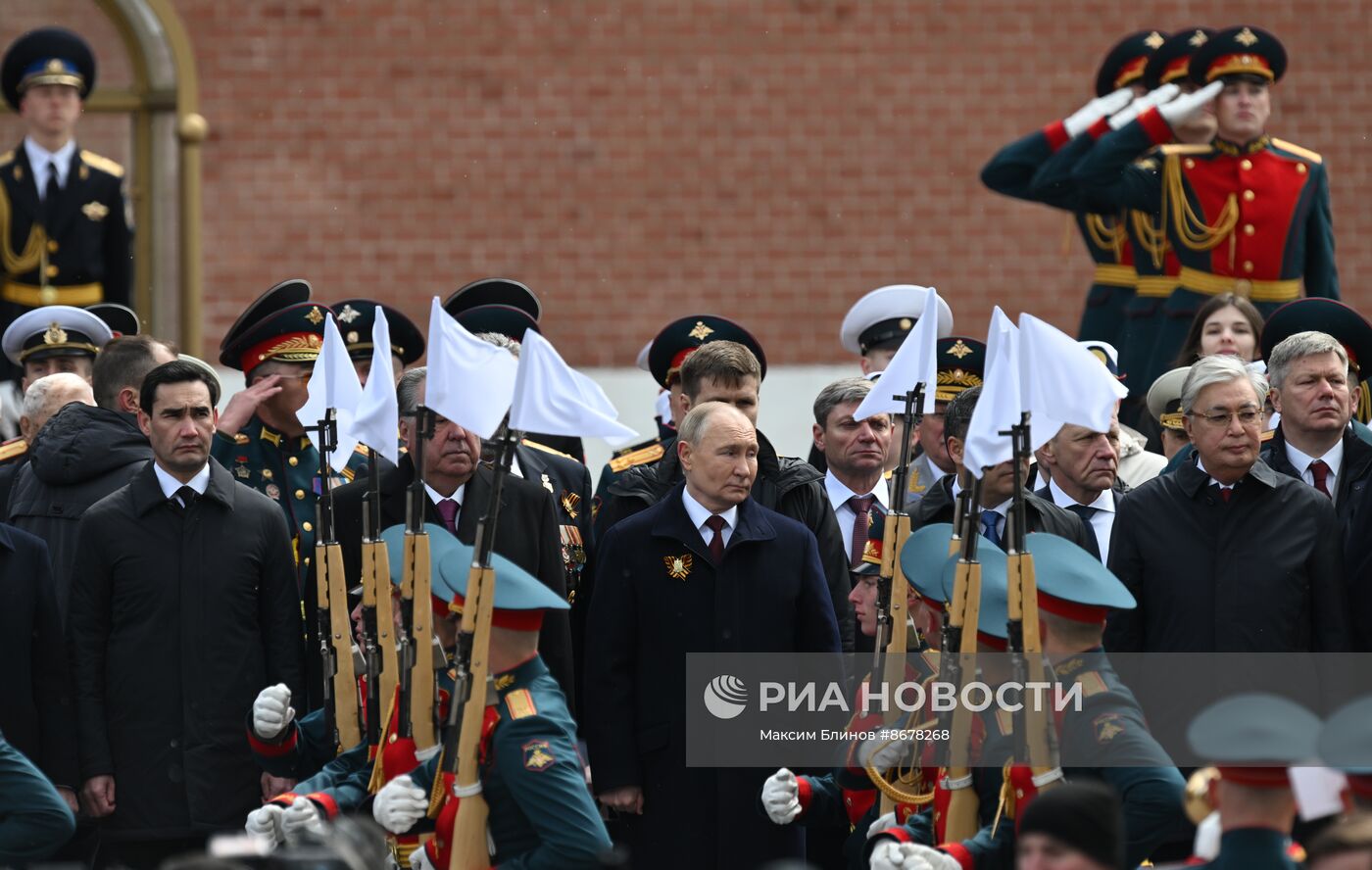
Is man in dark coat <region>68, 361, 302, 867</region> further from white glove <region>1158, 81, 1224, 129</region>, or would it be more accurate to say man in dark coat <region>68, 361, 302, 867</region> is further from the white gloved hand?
white glove <region>1158, 81, 1224, 129</region>

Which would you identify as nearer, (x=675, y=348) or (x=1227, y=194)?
(x=675, y=348)

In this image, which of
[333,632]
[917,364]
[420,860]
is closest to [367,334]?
[333,632]

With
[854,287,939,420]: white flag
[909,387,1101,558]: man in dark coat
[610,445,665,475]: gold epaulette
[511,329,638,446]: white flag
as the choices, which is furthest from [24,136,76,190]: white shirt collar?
[511,329,638,446]: white flag

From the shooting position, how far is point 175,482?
7.06 metres

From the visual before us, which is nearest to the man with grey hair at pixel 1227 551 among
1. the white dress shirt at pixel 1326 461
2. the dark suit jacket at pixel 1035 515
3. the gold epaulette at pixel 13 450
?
the dark suit jacket at pixel 1035 515

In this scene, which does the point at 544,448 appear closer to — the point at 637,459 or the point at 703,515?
the point at 637,459

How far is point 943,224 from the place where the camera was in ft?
42.4

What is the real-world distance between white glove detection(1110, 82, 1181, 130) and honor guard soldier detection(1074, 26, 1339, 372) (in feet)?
0.33

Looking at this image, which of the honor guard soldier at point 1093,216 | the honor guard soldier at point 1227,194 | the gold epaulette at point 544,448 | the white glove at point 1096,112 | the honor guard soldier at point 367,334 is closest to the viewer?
the gold epaulette at point 544,448

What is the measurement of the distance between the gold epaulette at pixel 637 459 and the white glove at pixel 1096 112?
125 inches

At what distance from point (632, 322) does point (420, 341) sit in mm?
3488

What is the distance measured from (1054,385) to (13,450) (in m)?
3.90

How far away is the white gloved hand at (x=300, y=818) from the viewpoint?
19.1 feet

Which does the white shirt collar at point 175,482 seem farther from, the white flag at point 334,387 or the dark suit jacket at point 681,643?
the dark suit jacket at point 681,643
